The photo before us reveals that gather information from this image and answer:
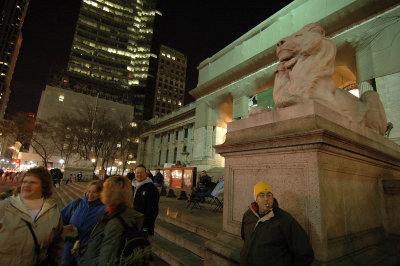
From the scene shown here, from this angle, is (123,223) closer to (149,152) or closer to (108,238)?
(108,238)

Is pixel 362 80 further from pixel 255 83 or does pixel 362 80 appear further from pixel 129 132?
pixel 129 132

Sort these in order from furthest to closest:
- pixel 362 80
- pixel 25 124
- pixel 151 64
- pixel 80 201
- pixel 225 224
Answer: pixel 151 64, pixel 25 124, pixel 362 80, pixel 225 224, pixel 80 201

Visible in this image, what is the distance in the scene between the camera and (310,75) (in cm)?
335

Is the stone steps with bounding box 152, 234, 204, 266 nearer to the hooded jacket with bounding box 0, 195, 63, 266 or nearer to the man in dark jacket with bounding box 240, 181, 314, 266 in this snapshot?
the hooded jacket with bounding box 0, 195, 63, 266

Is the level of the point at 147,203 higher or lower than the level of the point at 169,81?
lower

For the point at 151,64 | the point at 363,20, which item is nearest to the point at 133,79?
the point at 151,64

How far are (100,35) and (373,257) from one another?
99919 mm

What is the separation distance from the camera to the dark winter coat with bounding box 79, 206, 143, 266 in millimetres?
1843

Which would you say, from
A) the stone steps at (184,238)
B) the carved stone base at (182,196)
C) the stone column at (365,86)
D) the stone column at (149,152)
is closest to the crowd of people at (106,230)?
the stone steps at (184,238)

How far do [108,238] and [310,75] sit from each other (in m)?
3.48

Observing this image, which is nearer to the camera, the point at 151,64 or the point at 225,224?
the point at 225,224

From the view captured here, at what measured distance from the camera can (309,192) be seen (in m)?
2.47

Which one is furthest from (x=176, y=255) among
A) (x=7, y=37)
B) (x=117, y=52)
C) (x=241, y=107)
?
(x=7, y=37)

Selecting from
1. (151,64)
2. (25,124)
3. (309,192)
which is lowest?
(309,192)
